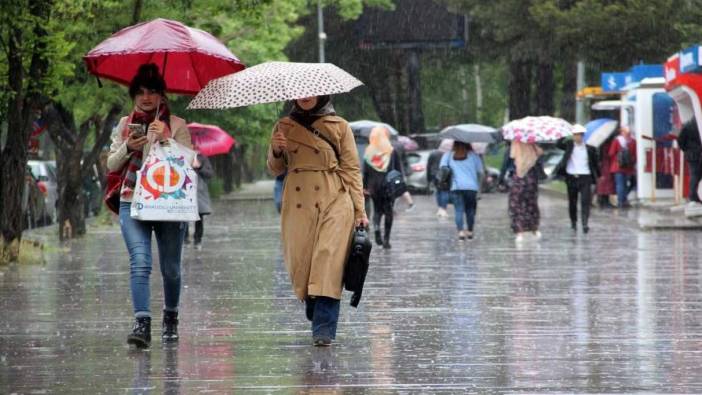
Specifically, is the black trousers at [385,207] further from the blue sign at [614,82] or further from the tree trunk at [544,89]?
the tree trunk at [544,89]

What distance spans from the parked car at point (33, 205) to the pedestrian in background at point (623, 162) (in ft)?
38.7

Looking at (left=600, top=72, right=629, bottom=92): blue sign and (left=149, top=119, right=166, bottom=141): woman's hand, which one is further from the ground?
(left=149, top=119, right=166, bottom=141): woman's hand

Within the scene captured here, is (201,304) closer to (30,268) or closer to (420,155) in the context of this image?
(30,268)

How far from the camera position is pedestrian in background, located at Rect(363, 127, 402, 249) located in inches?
805

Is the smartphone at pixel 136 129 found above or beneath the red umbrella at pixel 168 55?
Result: beneath

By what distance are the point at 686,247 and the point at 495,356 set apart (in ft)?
37.4

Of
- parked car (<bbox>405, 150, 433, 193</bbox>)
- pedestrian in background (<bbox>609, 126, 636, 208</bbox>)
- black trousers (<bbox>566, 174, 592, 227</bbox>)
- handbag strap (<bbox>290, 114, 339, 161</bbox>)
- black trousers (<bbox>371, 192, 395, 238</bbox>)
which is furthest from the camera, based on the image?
parked car (<bbox>405, 150, 433, 193</bbox>)

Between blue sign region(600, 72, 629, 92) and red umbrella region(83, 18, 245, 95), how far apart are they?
2667 cm

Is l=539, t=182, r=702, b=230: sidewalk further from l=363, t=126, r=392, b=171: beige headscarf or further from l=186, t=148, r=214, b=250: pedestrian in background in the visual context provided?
l=186, t=148, r=214, b=250: pedestrian in background

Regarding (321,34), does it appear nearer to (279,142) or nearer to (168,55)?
(168,55)

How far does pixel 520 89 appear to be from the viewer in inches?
2185

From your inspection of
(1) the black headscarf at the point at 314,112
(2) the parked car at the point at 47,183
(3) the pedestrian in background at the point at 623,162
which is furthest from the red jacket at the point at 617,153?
(1) the black headscarf at the point at 314,112

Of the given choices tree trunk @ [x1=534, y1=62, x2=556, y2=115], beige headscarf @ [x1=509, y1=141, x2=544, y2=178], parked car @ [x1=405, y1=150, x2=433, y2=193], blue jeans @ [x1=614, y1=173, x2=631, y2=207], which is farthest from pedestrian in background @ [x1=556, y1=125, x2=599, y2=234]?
tree trunk @ [x1=534, y1=62, x2=556, y2=115]

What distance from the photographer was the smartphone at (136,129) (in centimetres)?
946
